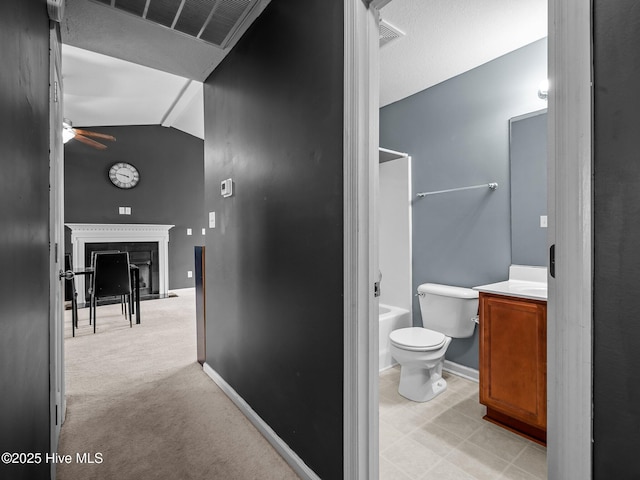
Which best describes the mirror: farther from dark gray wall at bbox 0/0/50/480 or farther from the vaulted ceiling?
dark gray wall at bbox 0/0/50/480

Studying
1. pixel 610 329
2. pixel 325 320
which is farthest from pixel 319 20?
pixel 610 329

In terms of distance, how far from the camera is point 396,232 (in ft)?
9.84

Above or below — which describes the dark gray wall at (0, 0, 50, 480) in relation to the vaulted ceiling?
below

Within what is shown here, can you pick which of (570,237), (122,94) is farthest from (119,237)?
(570,237)

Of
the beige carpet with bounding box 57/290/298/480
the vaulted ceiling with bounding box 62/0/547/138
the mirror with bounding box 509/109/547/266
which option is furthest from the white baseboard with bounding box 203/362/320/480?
the vaulted ceiling with bounding box 62/0/547/138

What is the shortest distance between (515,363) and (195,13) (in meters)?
2.66

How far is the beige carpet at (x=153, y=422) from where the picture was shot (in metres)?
1.51

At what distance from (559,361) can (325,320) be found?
33.1 inches

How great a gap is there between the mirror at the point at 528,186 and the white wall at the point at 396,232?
86cm

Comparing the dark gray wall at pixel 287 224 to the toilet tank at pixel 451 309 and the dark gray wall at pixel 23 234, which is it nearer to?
the dark gray wall at pixel 23 234

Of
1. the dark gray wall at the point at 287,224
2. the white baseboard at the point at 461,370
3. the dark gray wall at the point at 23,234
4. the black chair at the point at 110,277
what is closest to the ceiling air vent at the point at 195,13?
the dark gray wall at the point at 287,224

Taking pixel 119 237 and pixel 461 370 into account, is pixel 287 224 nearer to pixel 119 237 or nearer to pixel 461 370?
pixel 461 370

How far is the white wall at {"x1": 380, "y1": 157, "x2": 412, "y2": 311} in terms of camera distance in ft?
9.50

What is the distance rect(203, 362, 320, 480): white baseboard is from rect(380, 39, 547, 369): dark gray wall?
1.60m
